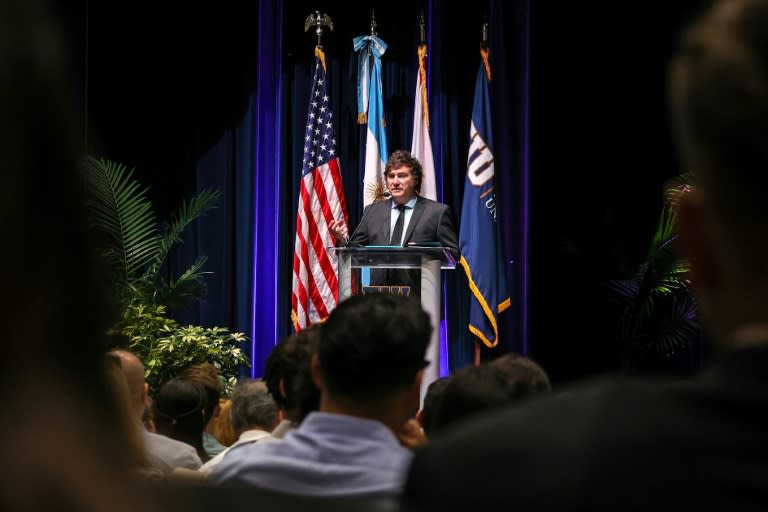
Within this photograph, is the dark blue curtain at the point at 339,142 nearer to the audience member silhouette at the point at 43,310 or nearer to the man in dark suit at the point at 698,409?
the man in dark suit at the point at 698,409

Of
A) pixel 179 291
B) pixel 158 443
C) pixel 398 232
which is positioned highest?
pixel 398 232

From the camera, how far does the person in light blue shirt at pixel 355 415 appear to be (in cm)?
155

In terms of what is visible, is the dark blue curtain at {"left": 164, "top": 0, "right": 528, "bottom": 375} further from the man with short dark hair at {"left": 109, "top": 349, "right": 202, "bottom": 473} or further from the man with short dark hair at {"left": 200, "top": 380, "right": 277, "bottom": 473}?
the man with short dark hair at {"left": 109, "top": 349, "right": 202, "bottom": 473}

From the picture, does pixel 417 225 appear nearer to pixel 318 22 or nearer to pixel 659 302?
pixel 318 22

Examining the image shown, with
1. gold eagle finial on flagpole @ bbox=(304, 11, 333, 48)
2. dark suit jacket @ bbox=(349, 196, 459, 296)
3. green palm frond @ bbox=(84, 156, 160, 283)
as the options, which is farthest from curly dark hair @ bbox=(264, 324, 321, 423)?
gold eagle finial on flagpole @ bbox=(304, 11, 333, 48)

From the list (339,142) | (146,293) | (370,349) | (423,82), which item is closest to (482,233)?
(423,82)

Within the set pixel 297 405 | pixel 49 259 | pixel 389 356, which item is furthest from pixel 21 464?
pixel 297 405

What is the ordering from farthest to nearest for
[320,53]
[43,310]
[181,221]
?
[320,53] < [181,221] < [43,310]

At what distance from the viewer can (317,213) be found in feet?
24.7

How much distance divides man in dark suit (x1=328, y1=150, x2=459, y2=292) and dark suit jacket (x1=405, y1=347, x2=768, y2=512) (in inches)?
227

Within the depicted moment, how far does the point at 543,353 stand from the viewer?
7984mm

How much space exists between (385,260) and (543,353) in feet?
10.7

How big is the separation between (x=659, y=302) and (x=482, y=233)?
1644 millimetres

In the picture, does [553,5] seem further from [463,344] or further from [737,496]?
[737,496]
